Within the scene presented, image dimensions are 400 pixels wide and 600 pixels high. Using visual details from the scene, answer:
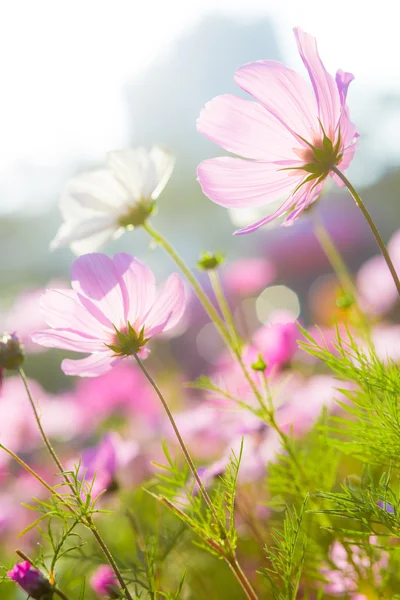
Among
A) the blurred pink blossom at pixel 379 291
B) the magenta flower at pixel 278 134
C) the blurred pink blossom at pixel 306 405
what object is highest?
the magenta flower at pixel 278 134

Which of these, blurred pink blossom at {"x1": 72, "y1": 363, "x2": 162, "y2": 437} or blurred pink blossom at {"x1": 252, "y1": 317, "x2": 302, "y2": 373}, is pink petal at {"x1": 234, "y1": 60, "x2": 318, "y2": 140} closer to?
blurred pink blossom at {"x1": 252, "y1": 317, "x2": 302, "y2": 373}

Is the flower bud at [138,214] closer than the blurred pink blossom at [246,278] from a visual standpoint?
Yes

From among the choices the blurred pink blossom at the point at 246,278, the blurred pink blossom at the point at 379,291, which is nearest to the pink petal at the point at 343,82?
the blurred pink blossom at the point at 379,291

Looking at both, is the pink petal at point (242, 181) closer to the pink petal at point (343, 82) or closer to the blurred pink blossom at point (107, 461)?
the pink petal at point (343, 82)

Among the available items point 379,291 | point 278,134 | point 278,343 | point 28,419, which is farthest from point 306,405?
point 28,419

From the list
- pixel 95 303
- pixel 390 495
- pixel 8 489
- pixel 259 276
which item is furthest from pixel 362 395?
pixel 259 276

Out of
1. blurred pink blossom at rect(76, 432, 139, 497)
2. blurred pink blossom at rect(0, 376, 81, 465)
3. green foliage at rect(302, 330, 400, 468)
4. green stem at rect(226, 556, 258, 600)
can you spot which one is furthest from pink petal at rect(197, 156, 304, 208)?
blurred pink blossom at rect(0, 376, 81, 465)

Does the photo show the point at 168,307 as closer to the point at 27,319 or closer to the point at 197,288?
the point at 197,288
